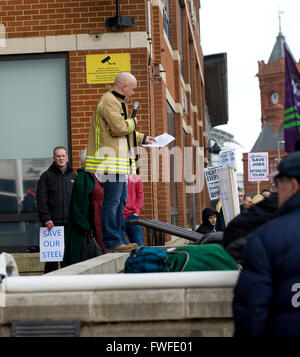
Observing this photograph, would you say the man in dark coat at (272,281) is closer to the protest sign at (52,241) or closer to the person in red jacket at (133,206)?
the protest sign at (52,241)

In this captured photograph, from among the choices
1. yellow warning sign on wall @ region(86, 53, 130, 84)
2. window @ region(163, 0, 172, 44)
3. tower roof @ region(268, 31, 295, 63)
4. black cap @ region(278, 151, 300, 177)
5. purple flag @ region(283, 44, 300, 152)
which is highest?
tower roof @ region(268, 31, 295, 63)

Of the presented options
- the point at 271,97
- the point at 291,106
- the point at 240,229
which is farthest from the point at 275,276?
the point at 271,97

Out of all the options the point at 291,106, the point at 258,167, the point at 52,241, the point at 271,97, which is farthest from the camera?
the point at 271,97

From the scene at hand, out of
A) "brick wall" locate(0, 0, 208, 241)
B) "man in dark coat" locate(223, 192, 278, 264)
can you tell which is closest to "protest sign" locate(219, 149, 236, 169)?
"brick wall" locate(0, 0, 208, 241)

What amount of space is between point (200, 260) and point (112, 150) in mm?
3091

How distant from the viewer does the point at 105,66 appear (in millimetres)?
10953

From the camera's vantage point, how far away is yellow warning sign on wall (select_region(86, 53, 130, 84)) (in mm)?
10922

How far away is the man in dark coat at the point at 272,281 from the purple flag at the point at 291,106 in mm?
3488

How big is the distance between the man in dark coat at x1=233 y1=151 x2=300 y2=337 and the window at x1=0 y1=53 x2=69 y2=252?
8061mm

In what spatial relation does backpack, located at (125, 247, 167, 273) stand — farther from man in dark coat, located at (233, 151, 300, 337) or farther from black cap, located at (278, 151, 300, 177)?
black cap, located at (278, 151, 300, 177)

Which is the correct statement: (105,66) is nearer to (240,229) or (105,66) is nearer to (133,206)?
(133,206)
